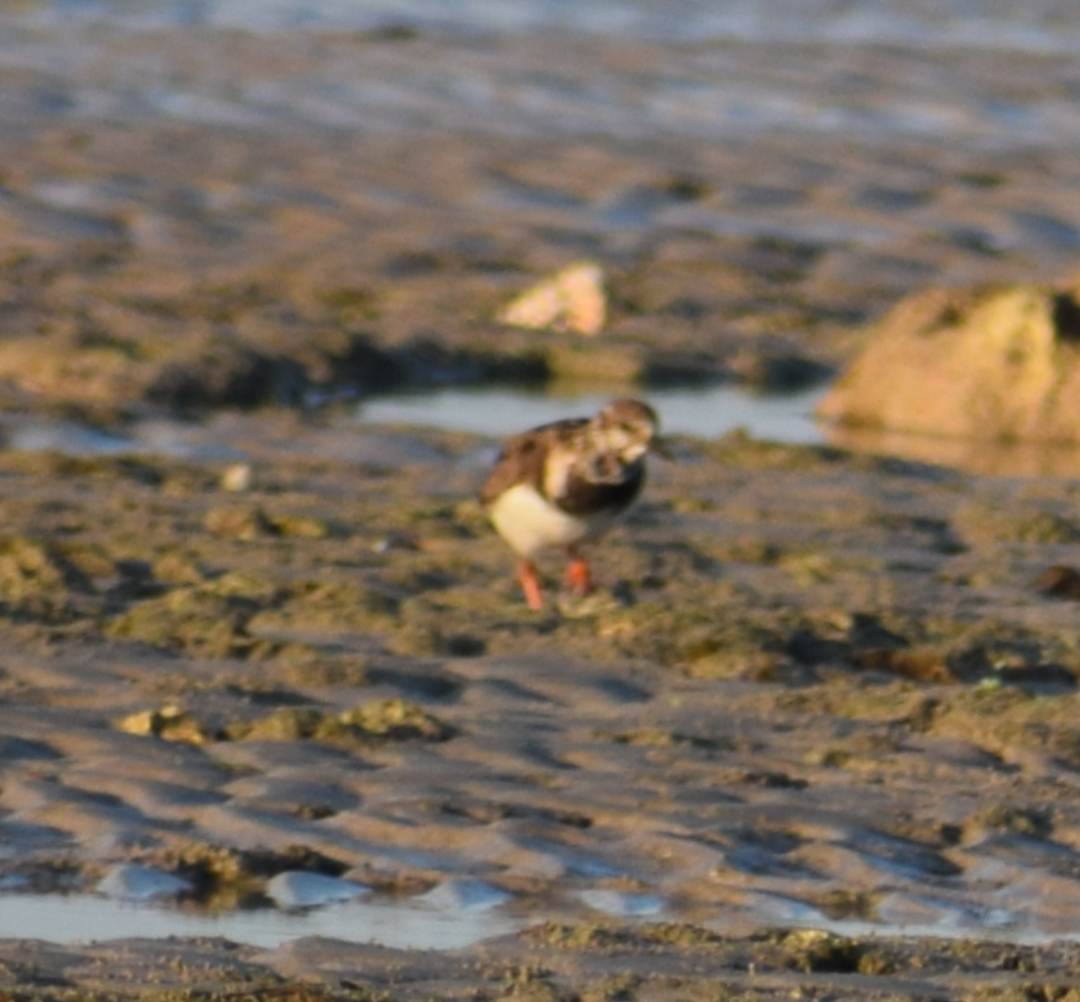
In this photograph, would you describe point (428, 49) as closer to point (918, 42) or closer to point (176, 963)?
point (918, 42)

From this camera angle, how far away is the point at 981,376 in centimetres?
1223

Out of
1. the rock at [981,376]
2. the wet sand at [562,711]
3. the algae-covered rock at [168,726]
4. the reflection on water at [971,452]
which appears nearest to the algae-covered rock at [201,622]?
the wet sand at [562,711]

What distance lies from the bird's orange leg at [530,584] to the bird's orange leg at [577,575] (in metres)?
0.10

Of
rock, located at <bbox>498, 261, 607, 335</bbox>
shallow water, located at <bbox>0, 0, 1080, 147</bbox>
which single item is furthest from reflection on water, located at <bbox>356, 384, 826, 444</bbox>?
shallow water, located at <bbox>0, 0, 1080, 147</bbox>

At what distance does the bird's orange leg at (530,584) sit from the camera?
327 inches

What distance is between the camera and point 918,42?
2512 centimetres

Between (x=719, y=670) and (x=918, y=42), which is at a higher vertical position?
(x=918, y=42)

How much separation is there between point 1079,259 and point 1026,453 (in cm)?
448

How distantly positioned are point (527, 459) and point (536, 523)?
0.27 metres

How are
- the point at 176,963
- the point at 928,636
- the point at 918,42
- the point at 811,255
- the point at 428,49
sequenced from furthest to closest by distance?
the point at 918,42 → the point at 428,49 → the point at 811,255 → the point at 928,636 → the point at 176,963

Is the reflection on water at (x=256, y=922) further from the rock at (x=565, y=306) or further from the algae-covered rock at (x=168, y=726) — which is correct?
the rock at (x=565, y=306)

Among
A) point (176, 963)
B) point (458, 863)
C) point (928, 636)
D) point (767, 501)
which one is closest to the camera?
point (176, 963)

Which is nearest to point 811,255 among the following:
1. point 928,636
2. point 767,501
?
point 767,501

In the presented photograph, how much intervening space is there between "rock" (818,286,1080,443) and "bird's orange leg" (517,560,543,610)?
3873 millimetres
